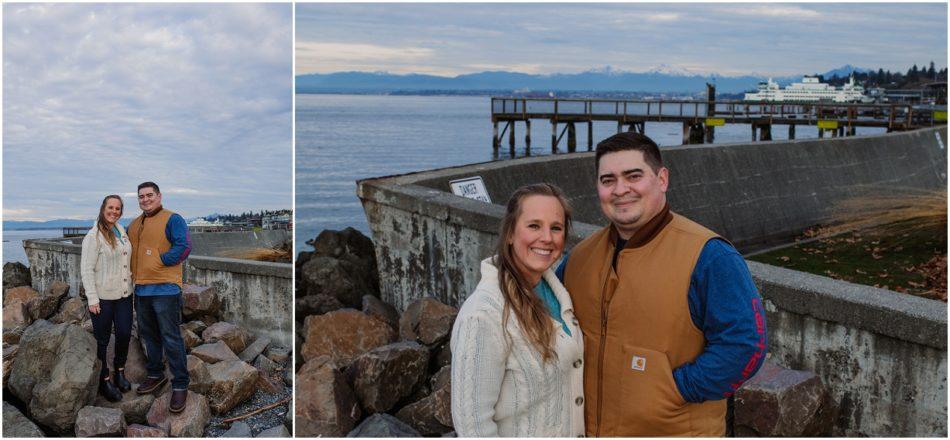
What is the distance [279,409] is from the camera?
463 centimetres

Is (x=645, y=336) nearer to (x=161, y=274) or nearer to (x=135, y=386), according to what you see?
(x=161, y=274)

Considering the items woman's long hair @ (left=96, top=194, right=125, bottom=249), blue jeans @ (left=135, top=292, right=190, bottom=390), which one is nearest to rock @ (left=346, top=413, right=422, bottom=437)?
blue jeans @ (left=135, top=292, right=190, bottom=390)

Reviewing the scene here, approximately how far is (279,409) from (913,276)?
18.0 ft

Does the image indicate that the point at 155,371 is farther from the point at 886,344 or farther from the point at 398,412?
the point at 886,344

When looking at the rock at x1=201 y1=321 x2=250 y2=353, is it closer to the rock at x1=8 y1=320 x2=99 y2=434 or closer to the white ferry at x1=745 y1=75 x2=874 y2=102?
the rock at x1=8 y1=320 x2=99 y2=434

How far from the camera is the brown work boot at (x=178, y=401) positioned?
4344 mm

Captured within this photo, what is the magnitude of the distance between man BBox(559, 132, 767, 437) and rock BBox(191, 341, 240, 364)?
3195 millimetres

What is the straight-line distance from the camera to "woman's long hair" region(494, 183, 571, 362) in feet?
6.35

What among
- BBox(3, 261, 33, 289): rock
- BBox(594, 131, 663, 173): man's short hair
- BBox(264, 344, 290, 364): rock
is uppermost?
BBox(594, 131, 663, 173): man's short hair

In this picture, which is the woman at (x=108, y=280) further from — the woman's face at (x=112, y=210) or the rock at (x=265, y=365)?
the rock at (x=265, y=365)

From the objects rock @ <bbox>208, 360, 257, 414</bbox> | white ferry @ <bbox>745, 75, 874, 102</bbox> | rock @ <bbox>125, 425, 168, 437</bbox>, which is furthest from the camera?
white ferry @ <bbox>745, 75, 874, 102</bbox>

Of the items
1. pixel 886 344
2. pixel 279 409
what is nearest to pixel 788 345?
pixel 886 344

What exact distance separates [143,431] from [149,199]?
44.7 inches

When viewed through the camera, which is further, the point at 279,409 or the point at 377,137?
the point at 377,137
